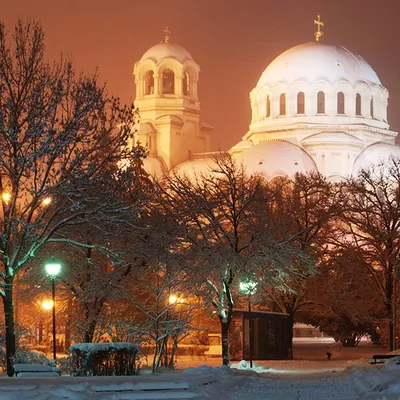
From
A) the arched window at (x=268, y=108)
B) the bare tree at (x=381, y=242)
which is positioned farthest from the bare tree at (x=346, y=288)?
the arched window at (x=268, y=108)

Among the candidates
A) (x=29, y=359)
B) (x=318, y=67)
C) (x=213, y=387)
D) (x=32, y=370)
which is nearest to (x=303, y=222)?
(x=29, y=359)

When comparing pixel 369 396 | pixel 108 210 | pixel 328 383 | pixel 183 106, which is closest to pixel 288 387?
pixel 328 383

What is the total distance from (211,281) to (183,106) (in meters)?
67.9

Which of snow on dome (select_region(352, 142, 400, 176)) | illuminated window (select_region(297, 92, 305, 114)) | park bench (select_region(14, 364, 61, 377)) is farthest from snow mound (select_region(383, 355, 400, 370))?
illuminated window (select_region(297, 92, 305, 114))

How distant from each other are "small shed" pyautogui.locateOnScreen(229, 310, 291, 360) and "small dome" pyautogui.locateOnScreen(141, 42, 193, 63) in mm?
61561

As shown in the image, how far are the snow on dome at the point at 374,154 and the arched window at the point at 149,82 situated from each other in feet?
79.7

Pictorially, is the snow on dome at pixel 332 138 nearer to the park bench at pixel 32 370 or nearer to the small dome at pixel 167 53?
the small dome at pixel 167 53

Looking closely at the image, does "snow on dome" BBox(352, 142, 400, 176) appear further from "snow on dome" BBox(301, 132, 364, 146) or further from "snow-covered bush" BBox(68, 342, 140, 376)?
"snow-covered bush" BBox(68, 342, 140, 376)

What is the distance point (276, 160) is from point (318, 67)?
14.0 m

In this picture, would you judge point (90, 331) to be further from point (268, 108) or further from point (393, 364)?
point (268, 108)

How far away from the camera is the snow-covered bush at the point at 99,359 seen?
78.1 ft

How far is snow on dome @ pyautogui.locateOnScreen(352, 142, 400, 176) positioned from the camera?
8719 centimetres

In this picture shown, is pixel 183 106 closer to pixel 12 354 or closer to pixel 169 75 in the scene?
pixel 169 75

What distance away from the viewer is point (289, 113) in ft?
317
